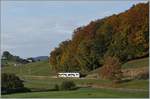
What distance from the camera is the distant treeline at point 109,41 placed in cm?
11856

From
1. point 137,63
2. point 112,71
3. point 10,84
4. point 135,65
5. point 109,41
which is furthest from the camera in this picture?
point 109,41

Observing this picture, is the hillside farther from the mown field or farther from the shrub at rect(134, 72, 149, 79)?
the shrub at rect(134, 72, 149, 79)

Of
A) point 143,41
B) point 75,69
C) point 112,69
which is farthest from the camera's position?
point 75,69

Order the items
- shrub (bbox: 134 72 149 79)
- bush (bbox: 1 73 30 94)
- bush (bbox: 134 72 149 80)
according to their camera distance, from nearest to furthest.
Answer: bush (bbox: 1 73 30 94) → bush (bbox: 134 72 149 80) → shrub (bbox: 134 72 149 79)

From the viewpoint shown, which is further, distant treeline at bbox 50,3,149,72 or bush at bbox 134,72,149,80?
distant treeline at bbox 50,3,149,72

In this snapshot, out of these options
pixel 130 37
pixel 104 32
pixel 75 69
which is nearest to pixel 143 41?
pixel 130 37

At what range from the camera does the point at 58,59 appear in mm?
144000

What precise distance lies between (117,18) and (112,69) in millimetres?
40124

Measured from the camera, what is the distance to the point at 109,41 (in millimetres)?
124000

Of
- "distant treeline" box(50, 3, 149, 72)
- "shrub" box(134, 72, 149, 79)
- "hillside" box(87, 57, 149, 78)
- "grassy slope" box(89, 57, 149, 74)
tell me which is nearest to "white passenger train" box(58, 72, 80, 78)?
"hillside" box(87, 57, 149, 78)

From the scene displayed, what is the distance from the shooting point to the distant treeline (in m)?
119

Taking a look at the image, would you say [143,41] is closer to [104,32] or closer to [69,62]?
[104,32]

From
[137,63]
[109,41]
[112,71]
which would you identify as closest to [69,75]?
[109,41]

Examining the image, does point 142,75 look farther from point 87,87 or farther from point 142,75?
point 87,87
